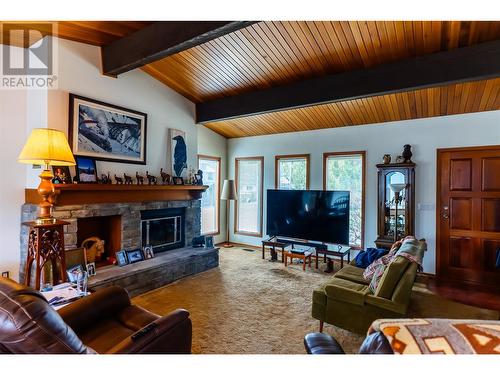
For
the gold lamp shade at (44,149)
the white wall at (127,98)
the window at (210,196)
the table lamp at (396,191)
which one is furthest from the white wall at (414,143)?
the gold lamp shade at (44,149)

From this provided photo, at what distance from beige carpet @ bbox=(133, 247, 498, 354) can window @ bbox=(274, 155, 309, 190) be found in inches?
74.0

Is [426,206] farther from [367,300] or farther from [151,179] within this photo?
[151,179]

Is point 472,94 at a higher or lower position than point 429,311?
higher

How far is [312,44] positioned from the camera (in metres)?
3.19

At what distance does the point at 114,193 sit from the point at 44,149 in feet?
5.06

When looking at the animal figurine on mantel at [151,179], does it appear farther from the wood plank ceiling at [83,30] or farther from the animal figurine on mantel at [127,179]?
the wood plank ceiling at [83,30]

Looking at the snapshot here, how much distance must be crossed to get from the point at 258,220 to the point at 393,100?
3.67m

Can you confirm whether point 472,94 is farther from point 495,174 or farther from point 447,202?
point 447,202

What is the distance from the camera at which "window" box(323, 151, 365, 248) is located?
5059mm

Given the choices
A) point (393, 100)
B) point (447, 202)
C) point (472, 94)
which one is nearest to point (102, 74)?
point (393, 100)

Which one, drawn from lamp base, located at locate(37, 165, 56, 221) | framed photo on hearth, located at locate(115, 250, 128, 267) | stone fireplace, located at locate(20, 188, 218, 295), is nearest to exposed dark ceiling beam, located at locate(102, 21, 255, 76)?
lamp base, located at locate(37, 165, 56, 221)

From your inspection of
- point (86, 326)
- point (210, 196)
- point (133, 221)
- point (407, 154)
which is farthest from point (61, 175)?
point (407, 154)

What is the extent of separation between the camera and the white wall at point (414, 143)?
413 centimetres
